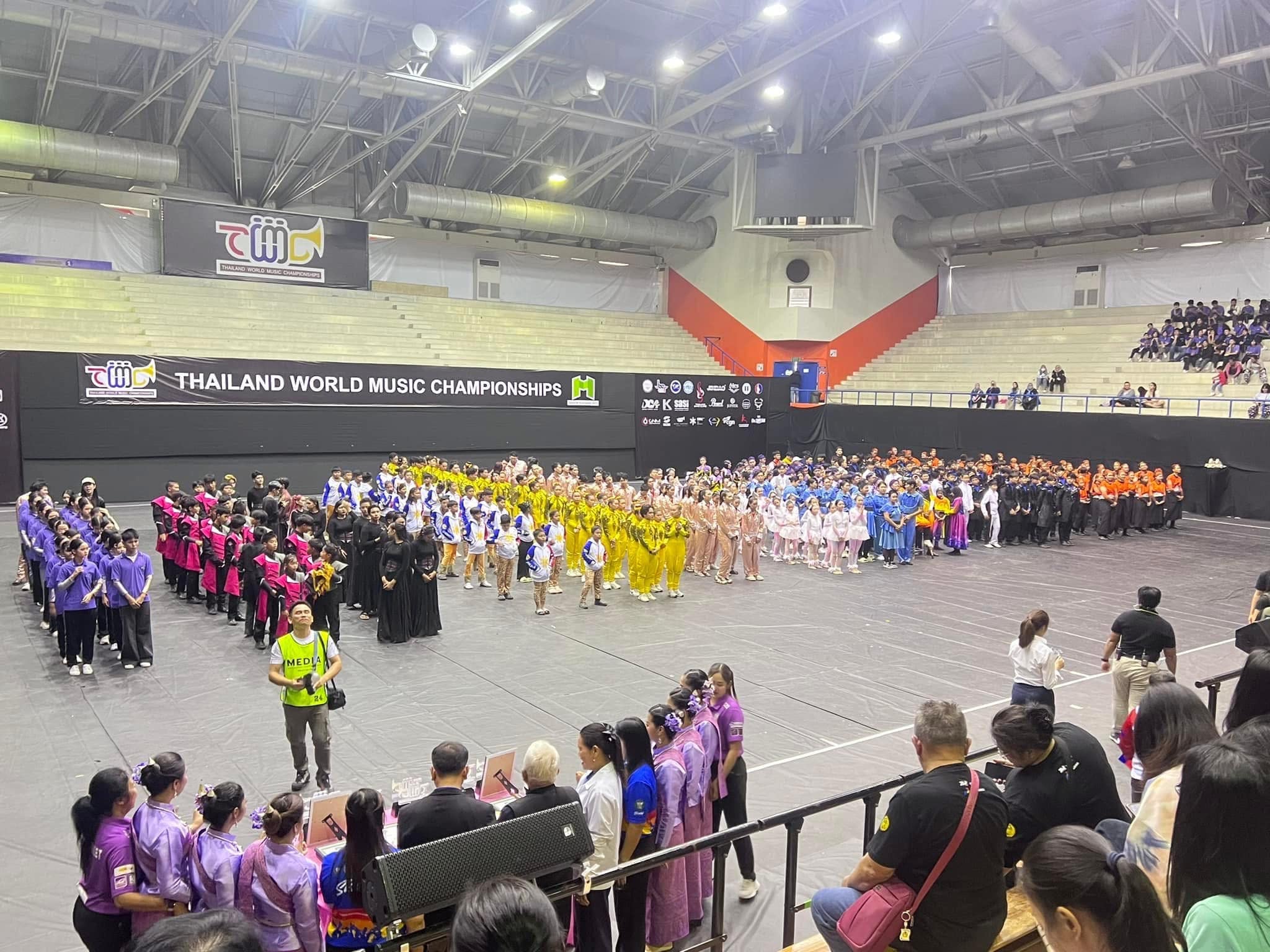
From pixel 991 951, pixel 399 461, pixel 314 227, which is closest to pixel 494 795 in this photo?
pixel 991 951

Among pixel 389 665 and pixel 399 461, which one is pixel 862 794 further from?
pixel 399 461

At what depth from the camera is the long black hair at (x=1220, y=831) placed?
214 centimetres

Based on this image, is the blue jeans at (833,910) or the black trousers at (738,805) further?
the black trousers at (738,805)

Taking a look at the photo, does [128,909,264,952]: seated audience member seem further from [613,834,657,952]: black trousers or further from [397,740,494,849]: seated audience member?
[613,834,657,952]: black trousers

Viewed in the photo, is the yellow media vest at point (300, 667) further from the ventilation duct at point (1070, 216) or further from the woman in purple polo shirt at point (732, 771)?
the ventilation duct at point (1070, 216)

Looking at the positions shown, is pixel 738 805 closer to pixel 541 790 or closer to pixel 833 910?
pixel 541 790

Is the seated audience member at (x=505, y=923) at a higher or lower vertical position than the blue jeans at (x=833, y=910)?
higher

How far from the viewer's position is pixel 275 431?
23078 mm

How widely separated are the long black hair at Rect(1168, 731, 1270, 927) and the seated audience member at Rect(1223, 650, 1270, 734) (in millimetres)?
1788

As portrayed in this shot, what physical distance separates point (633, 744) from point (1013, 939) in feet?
6.02

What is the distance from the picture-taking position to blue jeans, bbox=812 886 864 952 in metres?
3.28

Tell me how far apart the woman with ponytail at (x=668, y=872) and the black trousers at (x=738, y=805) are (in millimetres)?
665

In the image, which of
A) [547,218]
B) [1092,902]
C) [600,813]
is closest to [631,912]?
[600,813]

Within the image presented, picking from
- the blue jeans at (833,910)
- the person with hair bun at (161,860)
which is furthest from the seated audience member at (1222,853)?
the person with hair bun at (161,860)
